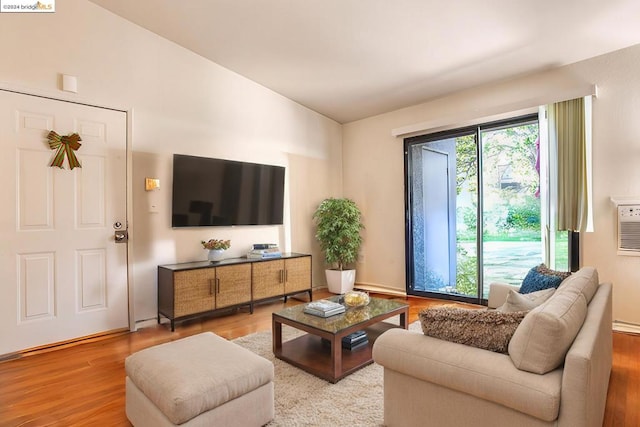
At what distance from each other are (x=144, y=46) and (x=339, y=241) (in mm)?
3352

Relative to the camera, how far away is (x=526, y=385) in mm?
1296

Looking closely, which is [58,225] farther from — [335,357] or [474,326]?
Result: [474,326]

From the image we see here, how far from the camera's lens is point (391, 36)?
3281mm

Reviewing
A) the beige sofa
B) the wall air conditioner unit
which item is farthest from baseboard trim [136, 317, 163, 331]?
the wall air conditioner unit

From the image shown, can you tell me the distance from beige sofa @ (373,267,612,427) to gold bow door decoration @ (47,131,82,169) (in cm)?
319

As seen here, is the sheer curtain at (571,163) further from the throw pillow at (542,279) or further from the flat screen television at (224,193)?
the flat screen television at (224,193)

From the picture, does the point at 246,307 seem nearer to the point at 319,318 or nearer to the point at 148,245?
the point at 148,245

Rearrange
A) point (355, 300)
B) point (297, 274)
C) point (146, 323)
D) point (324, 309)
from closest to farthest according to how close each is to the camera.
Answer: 1. point (324, 309)
2. point (355, 300)
3. point (146, 323)
4. point (297, 274)

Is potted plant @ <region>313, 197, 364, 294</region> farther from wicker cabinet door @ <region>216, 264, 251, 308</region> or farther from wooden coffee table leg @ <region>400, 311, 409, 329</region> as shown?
wooden coffee table leg @ <region>400, 311, 409, 329</region>

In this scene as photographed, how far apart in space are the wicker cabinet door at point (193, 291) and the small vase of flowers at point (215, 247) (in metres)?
0.25

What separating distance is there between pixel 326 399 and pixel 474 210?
10.6 feet

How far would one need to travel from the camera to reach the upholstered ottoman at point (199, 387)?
1.53m

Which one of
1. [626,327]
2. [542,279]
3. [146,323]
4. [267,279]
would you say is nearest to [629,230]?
[626,327]

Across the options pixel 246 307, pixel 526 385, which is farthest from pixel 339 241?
pixel 526 385
